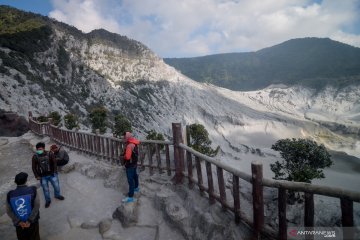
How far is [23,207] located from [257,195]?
4.41 m

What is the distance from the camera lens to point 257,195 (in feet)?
15.0

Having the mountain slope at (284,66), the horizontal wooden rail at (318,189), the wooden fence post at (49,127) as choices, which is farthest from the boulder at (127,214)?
the mountain slope at (284,66)

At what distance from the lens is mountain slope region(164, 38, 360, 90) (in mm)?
107300

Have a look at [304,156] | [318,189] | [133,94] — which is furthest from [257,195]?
[133,94]

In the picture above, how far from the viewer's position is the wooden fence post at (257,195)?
178 inches

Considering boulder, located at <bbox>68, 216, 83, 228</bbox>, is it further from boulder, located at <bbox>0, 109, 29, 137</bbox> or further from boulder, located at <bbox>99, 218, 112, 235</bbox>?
boulder, located at <bbox>0, 109, 29, 137</bbox>

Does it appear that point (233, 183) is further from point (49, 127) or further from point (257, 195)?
point (49, 127)

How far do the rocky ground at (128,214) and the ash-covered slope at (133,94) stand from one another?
25324mm

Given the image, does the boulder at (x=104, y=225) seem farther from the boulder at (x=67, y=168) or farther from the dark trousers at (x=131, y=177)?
the boulder at (x=67, y=168)

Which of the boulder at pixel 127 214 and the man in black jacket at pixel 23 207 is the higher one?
the man in black jacket at pixel 23 207

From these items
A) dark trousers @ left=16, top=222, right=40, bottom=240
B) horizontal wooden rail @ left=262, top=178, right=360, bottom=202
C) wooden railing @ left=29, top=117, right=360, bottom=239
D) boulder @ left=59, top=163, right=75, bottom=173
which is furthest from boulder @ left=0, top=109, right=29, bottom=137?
horizontal wooden rail @ left=262, top=178, right=360, bottom=202

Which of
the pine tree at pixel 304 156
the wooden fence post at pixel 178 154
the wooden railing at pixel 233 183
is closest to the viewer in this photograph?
the wooden railing at pixel 233 183

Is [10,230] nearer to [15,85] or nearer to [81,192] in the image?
[81,192]

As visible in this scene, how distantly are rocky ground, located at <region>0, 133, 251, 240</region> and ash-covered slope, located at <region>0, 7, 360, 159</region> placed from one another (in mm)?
25324
